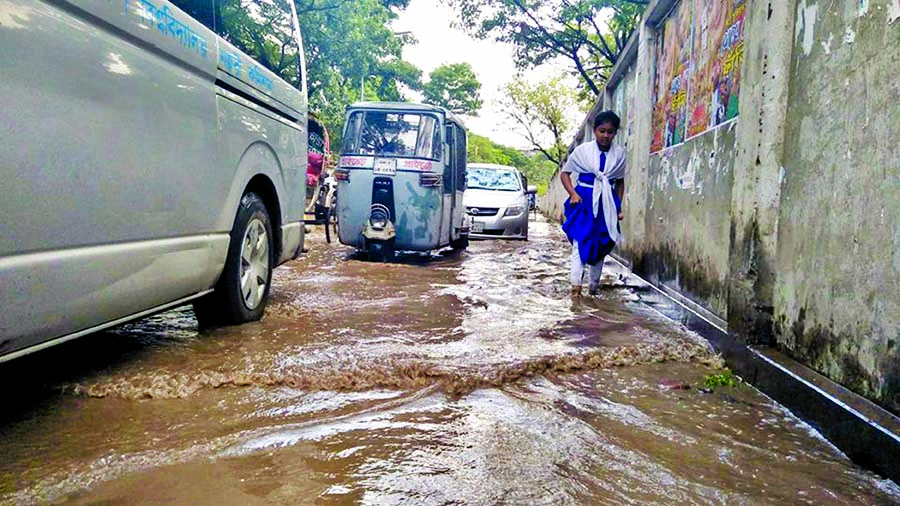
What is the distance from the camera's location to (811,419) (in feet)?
8.40

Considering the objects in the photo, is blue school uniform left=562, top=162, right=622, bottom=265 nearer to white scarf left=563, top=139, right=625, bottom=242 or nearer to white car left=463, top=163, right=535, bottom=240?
white scarf left=563, top=139, right=625, bottom=242

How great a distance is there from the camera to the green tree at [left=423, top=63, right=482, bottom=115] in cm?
4312

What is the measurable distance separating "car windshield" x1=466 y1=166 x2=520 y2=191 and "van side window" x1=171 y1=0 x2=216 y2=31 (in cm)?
930

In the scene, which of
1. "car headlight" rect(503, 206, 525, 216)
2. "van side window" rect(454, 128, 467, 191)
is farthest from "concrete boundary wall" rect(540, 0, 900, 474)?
"car headlight" rect(503, 206, 525, 216)

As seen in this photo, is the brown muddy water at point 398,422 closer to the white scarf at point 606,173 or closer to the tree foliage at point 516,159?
the white scarf at point 606,173

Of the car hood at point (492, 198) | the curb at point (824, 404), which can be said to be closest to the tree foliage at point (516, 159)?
the car hood at point (492, 198)

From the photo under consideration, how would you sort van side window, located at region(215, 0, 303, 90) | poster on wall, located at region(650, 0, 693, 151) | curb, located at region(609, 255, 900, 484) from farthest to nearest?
poster on wall, located at region(650, 0, 693, 151) → van side window, located at region(215, 0, 303, 90) → curb, located at region(609, 255, 900, 484)

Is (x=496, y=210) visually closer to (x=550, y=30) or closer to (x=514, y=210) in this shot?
(x=514, y=210)

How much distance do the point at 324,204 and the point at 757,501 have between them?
33.1ft

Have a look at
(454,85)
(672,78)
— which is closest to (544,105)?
(454,85)

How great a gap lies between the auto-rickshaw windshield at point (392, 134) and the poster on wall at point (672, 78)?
276cm

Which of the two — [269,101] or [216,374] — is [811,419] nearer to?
[216,374]

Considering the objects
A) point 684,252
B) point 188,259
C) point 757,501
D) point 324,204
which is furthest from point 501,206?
point 757,501

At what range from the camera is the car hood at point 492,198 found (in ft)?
39.2
